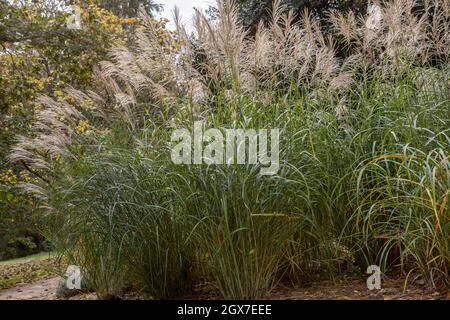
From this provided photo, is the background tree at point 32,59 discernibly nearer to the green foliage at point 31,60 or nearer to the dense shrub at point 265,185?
the green foliage at point 31,60

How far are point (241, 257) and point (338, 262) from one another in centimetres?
85

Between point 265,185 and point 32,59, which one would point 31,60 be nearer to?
point 32,59

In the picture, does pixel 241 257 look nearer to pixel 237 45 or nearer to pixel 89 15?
pixel 237 45

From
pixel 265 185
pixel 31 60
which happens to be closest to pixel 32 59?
pixel 31 60

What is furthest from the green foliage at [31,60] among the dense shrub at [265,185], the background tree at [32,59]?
the dense shrub at [265,185]

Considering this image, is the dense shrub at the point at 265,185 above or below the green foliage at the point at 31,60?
below

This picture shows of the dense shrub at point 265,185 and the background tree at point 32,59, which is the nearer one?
the dense shrub at point 265,185

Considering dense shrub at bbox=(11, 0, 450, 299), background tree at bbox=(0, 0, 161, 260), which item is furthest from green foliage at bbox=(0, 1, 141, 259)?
dense shrub at bbox=(11, 0, 450, 299)

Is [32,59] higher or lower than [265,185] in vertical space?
higher

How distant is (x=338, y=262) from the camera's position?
129 inches

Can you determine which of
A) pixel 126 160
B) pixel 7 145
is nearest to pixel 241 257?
pixel 126 160

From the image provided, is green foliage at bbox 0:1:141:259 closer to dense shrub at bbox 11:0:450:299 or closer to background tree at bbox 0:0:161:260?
background tree at bbox 0:0:161:260

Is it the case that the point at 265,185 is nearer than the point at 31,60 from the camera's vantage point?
Yes

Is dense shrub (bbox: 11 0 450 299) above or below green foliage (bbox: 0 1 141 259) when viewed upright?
below
